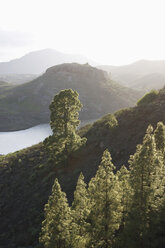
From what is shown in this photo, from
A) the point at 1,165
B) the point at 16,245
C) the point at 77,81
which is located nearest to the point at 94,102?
the point at 77,81

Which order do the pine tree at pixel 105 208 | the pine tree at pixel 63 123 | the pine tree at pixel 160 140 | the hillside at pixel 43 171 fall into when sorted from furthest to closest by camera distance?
the pine tree at pixel 63 123 < the hillside at pixel 43 171 < the pine tree at pixel 160 140 < the pine tree at pixel 105 208

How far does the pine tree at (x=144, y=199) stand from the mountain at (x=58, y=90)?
5538 inches

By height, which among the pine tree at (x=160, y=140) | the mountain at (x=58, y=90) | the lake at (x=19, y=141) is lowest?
the lake at (x=19, y=141)

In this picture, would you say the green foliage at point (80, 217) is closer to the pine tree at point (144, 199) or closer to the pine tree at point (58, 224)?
the pine tree at point (58, 224)

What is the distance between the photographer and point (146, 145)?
1423 centimetres

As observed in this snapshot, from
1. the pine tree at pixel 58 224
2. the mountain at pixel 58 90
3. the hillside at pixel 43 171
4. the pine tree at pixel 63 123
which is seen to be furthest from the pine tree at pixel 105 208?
the mountain at pixel 58 90

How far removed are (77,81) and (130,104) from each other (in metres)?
48.0

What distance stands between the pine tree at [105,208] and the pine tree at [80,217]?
0.78 m

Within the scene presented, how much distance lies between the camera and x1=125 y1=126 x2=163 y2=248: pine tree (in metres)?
13.9

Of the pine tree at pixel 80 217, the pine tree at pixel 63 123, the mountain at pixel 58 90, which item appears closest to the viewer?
the pine tree at pixel 80 217

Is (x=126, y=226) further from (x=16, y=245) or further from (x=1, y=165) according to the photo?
(x=1, y=165)

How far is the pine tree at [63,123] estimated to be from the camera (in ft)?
113

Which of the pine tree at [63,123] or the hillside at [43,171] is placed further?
the pine tree at [63,123]

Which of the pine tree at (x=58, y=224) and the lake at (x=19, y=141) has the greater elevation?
the pine tree at (x=58, y=224)
